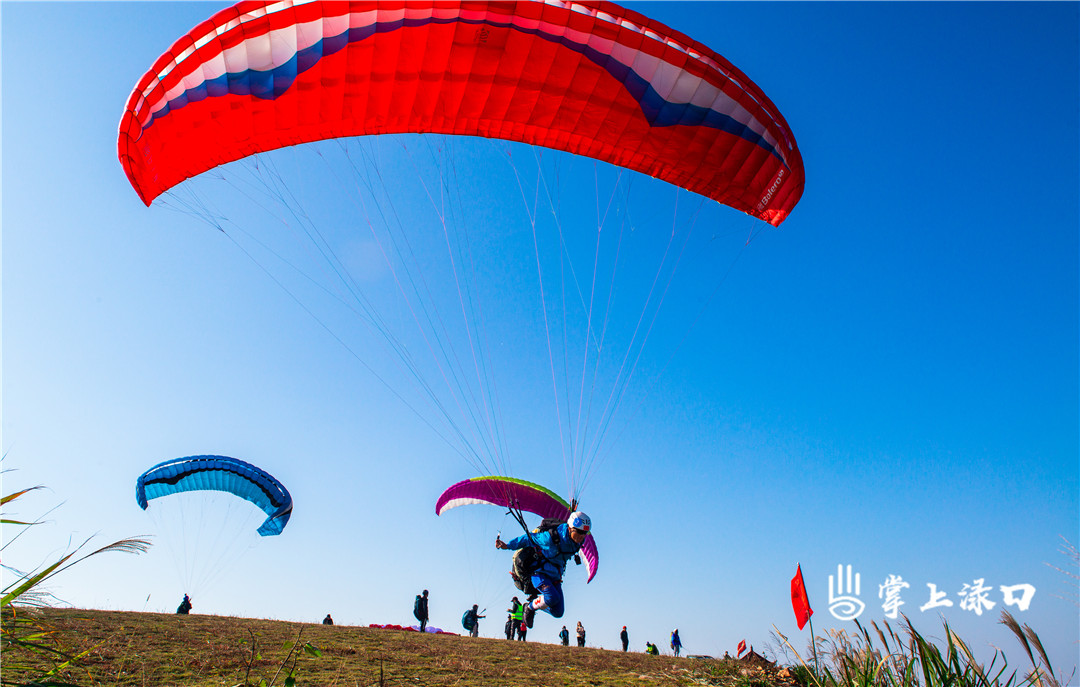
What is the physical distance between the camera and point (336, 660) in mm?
9516

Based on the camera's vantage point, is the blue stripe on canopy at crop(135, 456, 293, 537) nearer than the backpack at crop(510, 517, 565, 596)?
No

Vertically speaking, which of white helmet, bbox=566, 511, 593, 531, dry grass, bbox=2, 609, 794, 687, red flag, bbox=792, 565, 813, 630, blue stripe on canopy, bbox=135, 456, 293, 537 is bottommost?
dry grass, bbox=2, 609, 794, 687

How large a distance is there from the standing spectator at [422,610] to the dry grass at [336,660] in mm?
4855

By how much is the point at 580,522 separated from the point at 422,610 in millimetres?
11410

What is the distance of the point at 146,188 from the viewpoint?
28.2ft

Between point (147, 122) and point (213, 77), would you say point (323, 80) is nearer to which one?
point (213, 77)

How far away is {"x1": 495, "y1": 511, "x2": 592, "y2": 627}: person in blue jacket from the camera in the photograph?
31.0 ft

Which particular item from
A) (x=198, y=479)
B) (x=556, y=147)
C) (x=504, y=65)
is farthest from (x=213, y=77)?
(x=198, y=479)

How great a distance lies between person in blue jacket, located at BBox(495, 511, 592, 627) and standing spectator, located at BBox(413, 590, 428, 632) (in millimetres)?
9901

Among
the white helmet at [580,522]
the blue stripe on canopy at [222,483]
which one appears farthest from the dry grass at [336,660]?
the blue stripe on canopy at [222,483]

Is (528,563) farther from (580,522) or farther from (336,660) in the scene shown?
(336,660)

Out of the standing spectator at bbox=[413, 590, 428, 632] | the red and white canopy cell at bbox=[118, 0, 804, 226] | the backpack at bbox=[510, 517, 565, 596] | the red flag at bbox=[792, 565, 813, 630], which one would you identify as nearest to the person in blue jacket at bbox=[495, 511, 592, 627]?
the backpack at bbox=[510, 517, 565, 596]

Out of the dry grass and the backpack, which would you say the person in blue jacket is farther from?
the dry grass

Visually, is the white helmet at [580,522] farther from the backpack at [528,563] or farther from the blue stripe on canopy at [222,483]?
the blue stripe on canopy at [222,483]
